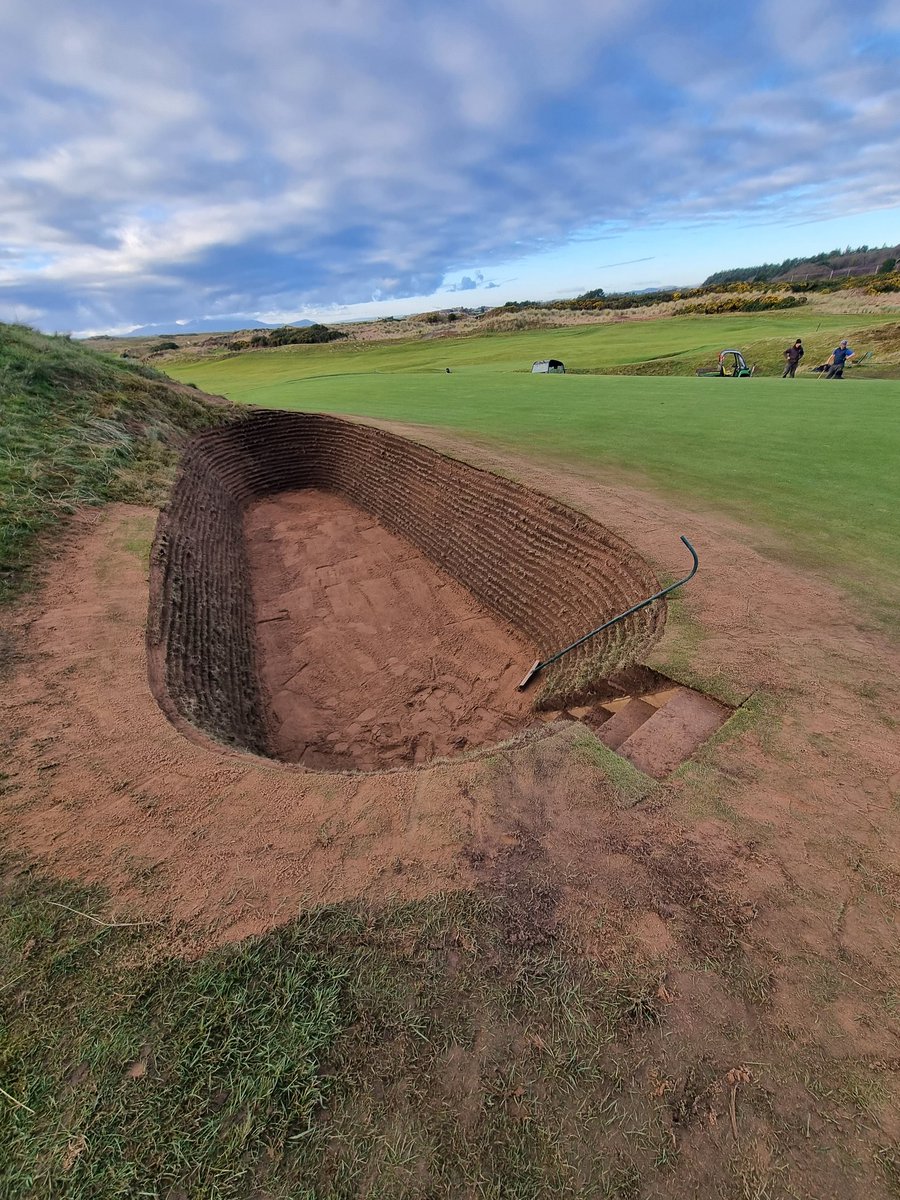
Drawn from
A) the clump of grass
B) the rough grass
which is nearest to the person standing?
the rough grass

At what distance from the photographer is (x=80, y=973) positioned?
255 cm

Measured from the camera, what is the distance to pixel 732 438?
10195 mm

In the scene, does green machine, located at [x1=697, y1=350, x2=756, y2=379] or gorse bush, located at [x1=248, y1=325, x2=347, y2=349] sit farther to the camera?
gorse bush, located at [x1=248, y1=325, x2=347, y2=349]

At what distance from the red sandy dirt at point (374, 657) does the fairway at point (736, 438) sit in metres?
3.55

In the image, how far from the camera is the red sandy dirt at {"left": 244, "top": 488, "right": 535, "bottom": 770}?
636 cm

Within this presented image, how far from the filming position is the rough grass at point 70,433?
23.2 ft

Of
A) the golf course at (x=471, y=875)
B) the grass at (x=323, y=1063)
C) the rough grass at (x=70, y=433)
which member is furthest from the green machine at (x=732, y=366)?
the grass at (x=323, y=1063)

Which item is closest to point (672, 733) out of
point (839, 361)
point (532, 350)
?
point (839, 361)

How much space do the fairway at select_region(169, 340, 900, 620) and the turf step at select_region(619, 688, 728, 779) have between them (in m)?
2.32

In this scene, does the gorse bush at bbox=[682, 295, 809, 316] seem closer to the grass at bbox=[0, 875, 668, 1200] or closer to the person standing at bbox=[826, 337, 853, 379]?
the person standing at bbox=[826, 337, 853, 379]

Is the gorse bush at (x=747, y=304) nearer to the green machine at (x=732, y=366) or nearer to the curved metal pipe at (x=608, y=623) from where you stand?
the green machine at (x=732, y=366)

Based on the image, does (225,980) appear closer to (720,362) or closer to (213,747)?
(213,747)

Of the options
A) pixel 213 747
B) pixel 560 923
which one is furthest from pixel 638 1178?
pixel 213 747

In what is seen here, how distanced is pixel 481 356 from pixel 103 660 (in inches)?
1244
